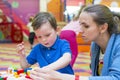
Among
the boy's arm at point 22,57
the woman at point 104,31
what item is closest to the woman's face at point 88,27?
the woman at point 104,31

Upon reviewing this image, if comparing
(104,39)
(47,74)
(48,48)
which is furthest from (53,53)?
(47,74)

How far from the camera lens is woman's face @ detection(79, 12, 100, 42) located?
4.72ft

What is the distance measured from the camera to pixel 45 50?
70.7 inches

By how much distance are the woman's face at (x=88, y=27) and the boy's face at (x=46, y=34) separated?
290 mm

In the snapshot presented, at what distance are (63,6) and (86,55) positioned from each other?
9.01 feet

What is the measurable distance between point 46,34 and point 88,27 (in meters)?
0.33

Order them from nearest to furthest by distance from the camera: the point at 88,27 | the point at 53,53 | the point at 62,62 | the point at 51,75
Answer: the point at 51,75 < the point at 88,27 < the point at 62,62 < the point at 53,53

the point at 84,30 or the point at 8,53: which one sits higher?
the point at 84,30

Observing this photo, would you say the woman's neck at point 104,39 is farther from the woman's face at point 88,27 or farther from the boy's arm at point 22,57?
the boy's arm at point 22,57

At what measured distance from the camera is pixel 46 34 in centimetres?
166

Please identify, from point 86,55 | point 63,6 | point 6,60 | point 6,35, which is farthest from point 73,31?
point 6,35

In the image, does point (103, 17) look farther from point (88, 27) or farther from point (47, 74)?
point (47, 74)

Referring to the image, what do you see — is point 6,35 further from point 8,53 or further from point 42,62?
point 42,62

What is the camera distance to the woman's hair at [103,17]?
1459mm
